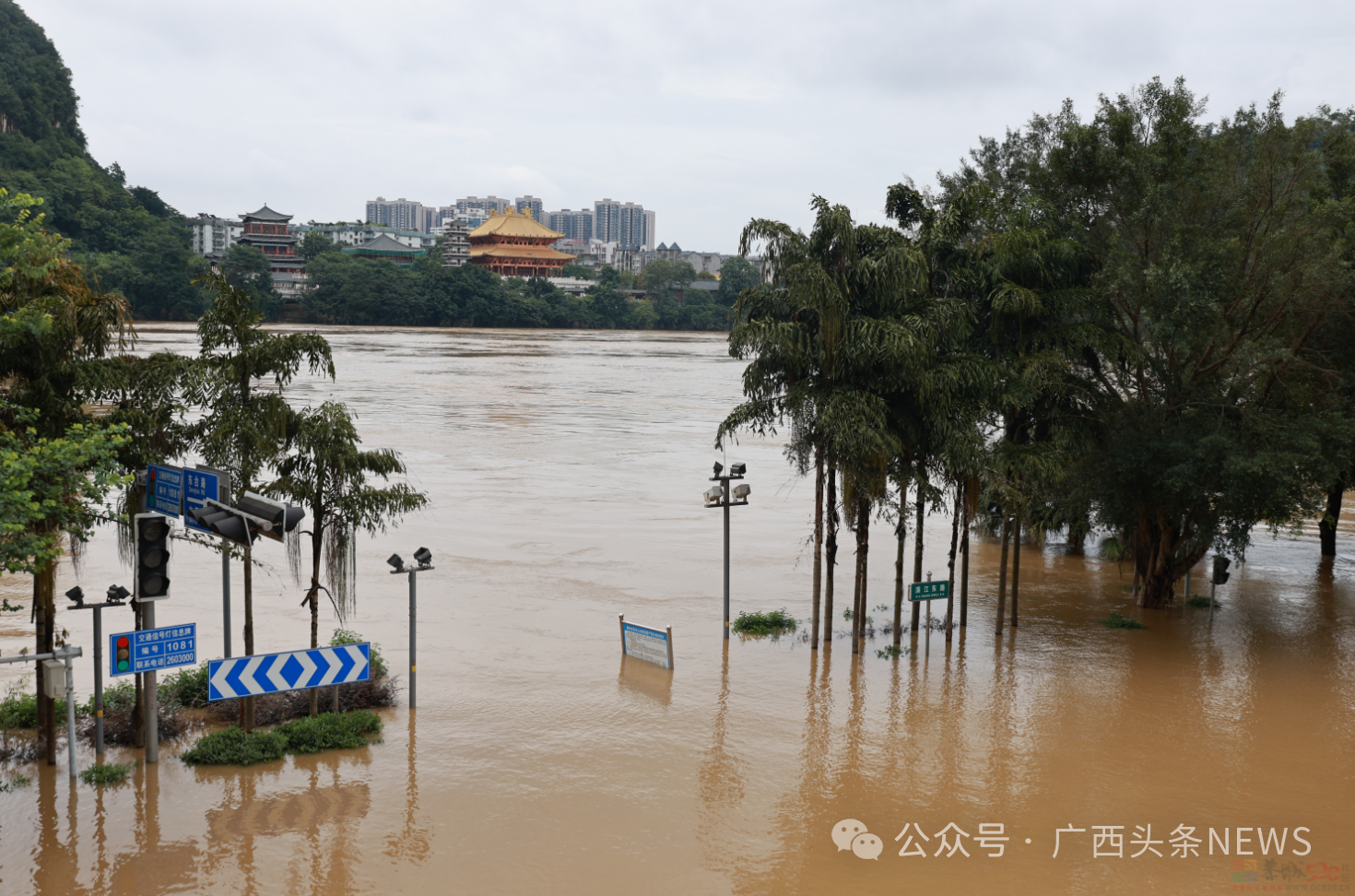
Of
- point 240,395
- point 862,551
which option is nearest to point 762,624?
point 862,551

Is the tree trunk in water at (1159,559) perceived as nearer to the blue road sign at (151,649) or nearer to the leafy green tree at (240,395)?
the leafy green tree at (240,395)

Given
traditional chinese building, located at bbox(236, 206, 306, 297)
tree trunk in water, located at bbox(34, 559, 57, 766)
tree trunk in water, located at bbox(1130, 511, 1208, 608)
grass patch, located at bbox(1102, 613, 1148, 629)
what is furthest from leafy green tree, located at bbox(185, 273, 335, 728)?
traditional chinese building, located at bbox(236, 206, 306, 297)

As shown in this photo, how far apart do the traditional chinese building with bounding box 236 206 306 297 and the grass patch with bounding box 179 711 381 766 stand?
115085 millimetres

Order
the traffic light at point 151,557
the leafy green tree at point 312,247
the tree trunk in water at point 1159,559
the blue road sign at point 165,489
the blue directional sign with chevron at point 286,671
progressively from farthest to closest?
1. the leafy green tree at point 312,247
2. the tree trunk in water at point 1159,559
3. the blue directional sign with chevron at point 286,671
4. the blue road sign at point 165,489
5. the traffic light at point 151,557

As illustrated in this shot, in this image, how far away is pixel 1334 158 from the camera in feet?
69.3

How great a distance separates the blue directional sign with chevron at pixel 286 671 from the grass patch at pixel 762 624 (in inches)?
329

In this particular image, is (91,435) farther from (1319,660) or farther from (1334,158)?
(1334,158)

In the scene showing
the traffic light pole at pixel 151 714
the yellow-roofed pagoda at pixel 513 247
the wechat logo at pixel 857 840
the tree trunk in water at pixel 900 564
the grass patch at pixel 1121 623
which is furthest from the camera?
the yellow-roofed pagoda at pixel 513 247

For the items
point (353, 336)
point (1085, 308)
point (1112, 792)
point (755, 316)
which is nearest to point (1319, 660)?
point (1085, 308)

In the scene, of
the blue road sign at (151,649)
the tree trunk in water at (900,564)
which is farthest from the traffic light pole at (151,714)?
the tree trunk in water at (900,564)

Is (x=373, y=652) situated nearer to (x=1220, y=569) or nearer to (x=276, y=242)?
(x=1220, y=569)

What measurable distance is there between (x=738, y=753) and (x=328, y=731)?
511cm

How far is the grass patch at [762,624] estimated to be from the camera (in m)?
19.3

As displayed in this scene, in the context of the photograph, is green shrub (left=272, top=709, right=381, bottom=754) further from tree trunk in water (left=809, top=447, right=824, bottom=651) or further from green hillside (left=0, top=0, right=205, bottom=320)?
green hillside (left=0, top=0, right=205, bottom=320)
